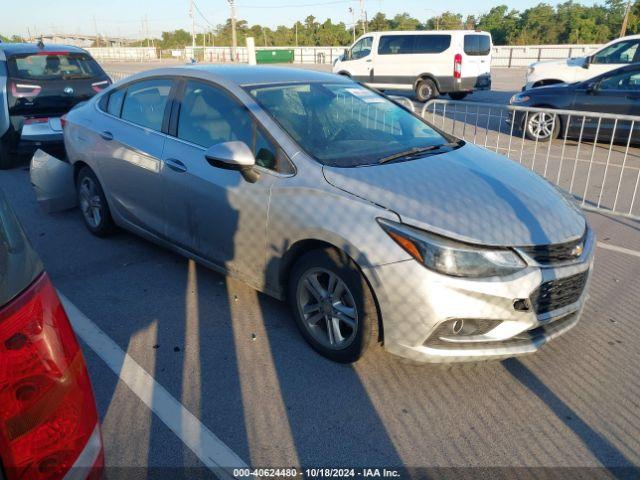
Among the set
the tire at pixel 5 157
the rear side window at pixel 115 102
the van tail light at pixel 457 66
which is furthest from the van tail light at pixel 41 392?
the van tail light at pixel 457 66

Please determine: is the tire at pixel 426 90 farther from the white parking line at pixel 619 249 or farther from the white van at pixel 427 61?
the white parking line at pixel 619 249

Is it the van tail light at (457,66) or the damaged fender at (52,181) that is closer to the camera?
the damaged fender at (52,181)

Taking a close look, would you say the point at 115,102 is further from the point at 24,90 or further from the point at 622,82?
the point at 622,82

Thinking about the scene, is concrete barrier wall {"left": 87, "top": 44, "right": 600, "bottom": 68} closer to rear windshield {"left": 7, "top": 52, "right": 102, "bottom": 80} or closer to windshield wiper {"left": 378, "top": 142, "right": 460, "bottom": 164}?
rear windshield {"left": 7, "top": 52, "right": 102, "bottom": 80}

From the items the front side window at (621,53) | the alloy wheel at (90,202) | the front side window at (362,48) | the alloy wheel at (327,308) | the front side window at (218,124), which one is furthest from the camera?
the front side window at (362,48)

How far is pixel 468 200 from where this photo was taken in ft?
9.91

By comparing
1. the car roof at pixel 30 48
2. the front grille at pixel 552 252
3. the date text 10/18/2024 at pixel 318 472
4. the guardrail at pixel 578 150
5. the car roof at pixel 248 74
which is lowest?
the date text 10/18/2024 at pixel 318 472

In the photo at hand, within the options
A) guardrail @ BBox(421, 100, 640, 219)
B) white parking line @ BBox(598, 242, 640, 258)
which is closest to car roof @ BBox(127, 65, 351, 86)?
white parking line @ BBox(598, 242, 640, 258)

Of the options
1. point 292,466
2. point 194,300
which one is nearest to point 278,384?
point 292,466

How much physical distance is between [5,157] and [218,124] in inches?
218

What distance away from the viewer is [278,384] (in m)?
3.03

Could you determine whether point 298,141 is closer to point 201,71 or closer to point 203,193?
point 203,193

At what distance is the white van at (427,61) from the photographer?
1714 cm

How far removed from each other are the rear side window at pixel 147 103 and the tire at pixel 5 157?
3.90 meters
